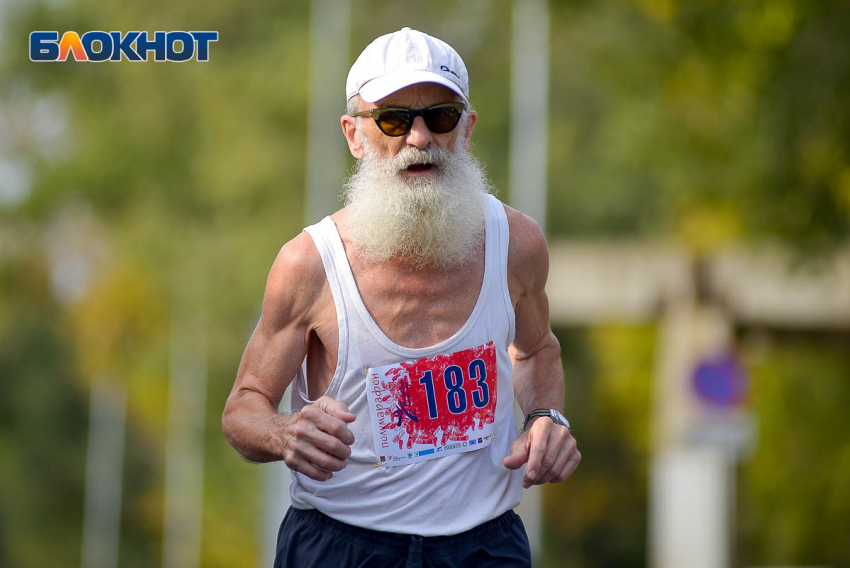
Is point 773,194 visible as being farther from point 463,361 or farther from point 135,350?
point 135,350

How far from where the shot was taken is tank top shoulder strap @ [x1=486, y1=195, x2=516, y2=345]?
403 centimetres

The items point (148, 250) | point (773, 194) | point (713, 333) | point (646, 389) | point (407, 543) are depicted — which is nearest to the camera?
point (407, 543)

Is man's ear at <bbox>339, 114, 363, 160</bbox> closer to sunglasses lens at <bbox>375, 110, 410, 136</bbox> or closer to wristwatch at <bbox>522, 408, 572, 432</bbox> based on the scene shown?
sunglasses lens at <bbox>375, 110, 410, 136</bbox>

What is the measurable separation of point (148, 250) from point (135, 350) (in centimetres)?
564

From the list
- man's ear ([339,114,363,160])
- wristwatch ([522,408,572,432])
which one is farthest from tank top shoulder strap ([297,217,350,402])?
wristwatch ([522,408,572,432])

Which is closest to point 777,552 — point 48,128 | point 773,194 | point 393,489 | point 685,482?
point 685,482

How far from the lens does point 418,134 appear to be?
3.96 meters

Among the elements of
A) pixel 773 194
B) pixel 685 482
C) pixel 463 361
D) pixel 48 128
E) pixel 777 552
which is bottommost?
pixel 777 552

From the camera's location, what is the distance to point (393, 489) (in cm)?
392

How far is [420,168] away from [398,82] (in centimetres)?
28

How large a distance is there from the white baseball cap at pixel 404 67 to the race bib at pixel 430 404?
0.81 m

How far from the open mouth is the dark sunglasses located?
107 millimetres

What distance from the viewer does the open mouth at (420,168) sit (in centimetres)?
403

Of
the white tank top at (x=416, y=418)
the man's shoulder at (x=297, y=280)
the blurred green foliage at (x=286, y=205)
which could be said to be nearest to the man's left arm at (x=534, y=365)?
the white tank top at (x=416, y=418)
